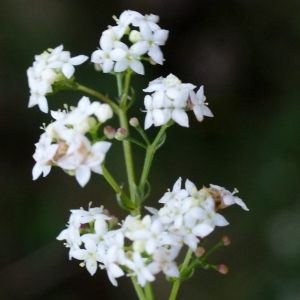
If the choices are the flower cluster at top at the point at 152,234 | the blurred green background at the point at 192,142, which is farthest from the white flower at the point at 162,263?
the blurred green background at the point at 192,142

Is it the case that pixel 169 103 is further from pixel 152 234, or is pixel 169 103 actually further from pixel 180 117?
pixel 152 234

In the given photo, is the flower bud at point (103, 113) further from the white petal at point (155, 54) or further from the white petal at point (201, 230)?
the white petal at point (201, 230)

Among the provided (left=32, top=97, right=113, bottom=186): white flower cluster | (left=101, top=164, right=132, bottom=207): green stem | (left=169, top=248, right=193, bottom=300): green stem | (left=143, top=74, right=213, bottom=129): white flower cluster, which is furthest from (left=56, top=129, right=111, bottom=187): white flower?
(left=169, top=248, right=193, bottom=300): green stem

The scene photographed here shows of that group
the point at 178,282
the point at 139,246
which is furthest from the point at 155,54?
the point at 178,282

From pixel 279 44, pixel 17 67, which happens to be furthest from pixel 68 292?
pixel 279 44

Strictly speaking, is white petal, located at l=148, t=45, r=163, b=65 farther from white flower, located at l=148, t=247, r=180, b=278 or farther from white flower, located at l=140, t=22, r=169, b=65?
white flower, located at l=148, t=247, r=180, b=278
